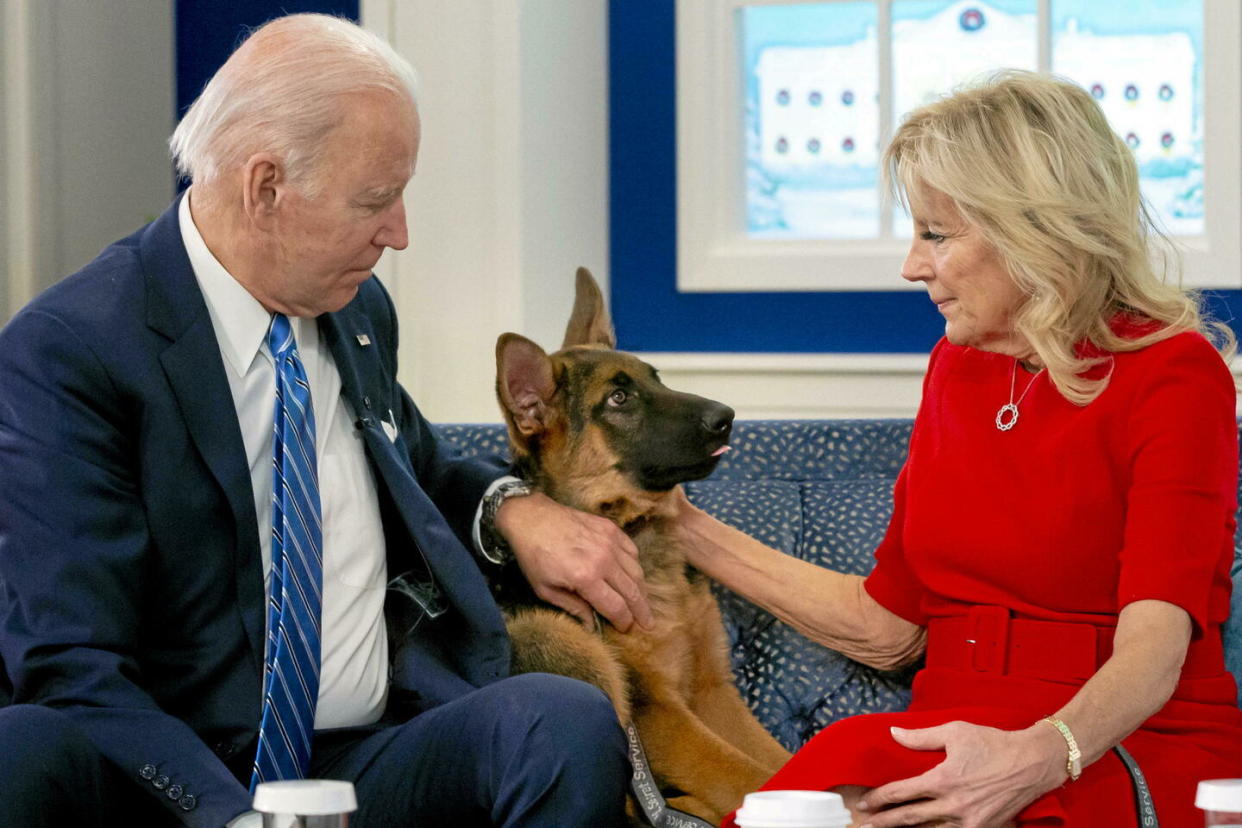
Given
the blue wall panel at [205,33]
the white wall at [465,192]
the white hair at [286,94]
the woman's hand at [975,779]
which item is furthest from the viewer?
the blue wall panel at [205,33]

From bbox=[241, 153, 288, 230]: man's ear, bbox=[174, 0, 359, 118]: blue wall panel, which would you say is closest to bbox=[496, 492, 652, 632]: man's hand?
bbox=[241, 153, 288, 230]: man's ear

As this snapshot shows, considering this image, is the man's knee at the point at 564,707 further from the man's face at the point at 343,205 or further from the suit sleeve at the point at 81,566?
the man's face at the point at 343,205

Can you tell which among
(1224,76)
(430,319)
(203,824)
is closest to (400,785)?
(203,824)

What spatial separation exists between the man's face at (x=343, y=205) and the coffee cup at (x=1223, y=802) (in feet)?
4.36

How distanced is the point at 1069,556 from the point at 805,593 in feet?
1.81

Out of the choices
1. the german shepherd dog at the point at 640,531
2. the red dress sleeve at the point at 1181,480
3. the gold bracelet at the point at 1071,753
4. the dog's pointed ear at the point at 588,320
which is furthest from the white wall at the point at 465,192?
the gold bracelet at the point at 1071,753

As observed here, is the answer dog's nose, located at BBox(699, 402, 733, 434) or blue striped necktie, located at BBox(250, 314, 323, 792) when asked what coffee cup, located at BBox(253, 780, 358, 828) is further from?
dog's nose, located at BBox(699, 402, 733, 434)

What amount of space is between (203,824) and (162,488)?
1.45 feet

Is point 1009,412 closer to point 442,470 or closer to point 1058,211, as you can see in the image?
point 1058,211

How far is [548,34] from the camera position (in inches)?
141

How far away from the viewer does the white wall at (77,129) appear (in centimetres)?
327

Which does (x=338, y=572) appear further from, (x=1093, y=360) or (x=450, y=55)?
→ (x=450, y=55)

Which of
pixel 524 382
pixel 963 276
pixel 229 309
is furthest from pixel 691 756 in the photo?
pixel 229 309

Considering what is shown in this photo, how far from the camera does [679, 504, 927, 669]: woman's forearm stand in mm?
2285
